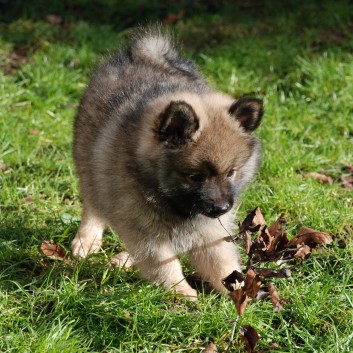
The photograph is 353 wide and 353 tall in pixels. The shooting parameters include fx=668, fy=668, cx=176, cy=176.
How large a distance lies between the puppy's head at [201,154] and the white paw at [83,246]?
69cm

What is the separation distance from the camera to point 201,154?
10.3 ft

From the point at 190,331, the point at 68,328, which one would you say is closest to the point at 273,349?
the point at 190,331

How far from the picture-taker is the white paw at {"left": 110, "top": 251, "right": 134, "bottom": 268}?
360cm

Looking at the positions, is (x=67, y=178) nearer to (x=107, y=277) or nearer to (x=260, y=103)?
(x=107, y=277)

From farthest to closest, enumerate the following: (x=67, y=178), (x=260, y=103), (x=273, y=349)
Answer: (x=67, y=178) → (x=260, y=103) → (x=273, y=349)

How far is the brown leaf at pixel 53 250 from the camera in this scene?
12.3 ft

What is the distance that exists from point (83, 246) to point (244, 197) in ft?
3.73

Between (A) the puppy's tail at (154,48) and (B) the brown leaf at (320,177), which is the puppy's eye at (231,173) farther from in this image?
(B) the brown leaf at (320,177)

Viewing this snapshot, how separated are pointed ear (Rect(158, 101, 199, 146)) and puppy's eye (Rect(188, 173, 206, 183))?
0.54 ft

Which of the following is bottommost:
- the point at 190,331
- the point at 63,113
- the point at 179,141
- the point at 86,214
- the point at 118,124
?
the point at 63,113

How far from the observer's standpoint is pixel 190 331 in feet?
10.3

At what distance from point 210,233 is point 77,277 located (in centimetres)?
73

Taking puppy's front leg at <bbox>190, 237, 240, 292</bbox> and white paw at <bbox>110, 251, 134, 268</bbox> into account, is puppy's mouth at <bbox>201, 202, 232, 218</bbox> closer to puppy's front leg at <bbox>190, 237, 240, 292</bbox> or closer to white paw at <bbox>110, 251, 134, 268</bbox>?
puppy's front leg at <bbox>190, 237, 240, 292</bbox>

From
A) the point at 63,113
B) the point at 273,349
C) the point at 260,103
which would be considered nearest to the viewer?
the point at 273,349
